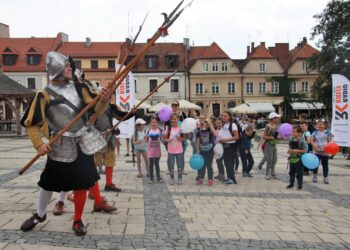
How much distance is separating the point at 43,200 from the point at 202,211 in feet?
7.87

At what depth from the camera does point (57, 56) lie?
482 centimetres

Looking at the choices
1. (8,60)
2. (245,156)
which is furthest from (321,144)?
(8,60)

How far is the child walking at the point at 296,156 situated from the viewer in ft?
27.4

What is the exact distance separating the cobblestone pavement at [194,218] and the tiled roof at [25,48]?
4204 cm

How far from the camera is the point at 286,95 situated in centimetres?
4062

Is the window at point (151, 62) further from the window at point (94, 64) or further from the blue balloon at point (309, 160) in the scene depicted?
the blue balloon at point (309, 160)

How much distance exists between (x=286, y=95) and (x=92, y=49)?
77.5 ft

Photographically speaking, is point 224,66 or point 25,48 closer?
point 224,66

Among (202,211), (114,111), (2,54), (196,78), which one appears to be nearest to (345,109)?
(202,211)

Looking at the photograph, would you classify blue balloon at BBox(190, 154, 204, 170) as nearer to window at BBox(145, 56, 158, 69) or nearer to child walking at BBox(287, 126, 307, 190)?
child walking at BBox(287, 126, 307, 190)

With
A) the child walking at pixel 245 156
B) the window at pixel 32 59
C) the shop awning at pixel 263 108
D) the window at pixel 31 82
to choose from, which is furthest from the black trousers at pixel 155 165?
the window at pixel 32 59

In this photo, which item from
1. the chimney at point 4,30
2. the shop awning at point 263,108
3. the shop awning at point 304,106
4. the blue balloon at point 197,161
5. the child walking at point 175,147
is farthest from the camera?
the chimney at point 4,30

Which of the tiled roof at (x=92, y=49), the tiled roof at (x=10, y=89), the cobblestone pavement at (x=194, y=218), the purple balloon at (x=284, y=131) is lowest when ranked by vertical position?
the cobblestone pavement at (x=194, y=218)

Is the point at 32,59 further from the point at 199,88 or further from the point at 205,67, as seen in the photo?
the point at 205,67
